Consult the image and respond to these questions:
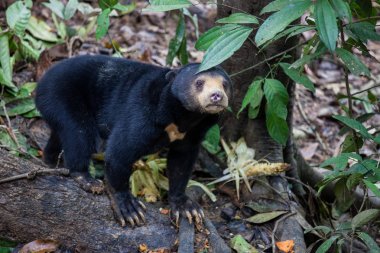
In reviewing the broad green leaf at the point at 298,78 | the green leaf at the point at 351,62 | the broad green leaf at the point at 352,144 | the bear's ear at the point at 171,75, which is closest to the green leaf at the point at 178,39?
the bear's ear at the point at 171,75

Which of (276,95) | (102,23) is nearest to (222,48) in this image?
(276,95)

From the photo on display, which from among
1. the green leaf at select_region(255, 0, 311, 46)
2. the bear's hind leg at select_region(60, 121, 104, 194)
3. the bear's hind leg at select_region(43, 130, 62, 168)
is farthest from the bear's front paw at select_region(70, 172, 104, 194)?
the green leaf at select_region(255, 0, 311, 46)

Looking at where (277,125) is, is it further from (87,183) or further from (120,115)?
(87,183)

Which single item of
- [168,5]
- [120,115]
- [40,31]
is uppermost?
[168,5]

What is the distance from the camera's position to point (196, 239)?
14.9ft

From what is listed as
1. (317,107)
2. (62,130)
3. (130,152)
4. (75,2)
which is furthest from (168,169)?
(317,107)

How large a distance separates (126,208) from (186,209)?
541 millimetres

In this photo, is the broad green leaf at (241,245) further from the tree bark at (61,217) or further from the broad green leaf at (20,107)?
the broad green leaf at (20,107)

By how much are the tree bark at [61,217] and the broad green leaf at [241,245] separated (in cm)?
53

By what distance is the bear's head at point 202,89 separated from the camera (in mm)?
4266

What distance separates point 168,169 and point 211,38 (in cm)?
145

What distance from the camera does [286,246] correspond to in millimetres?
4781

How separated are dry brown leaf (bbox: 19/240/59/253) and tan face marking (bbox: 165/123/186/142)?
1238 millimetres

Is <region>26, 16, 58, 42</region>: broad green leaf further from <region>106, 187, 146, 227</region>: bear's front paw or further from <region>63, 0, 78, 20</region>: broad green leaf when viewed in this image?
<region>106, 187, 146, 227</region>: bear's front paw
